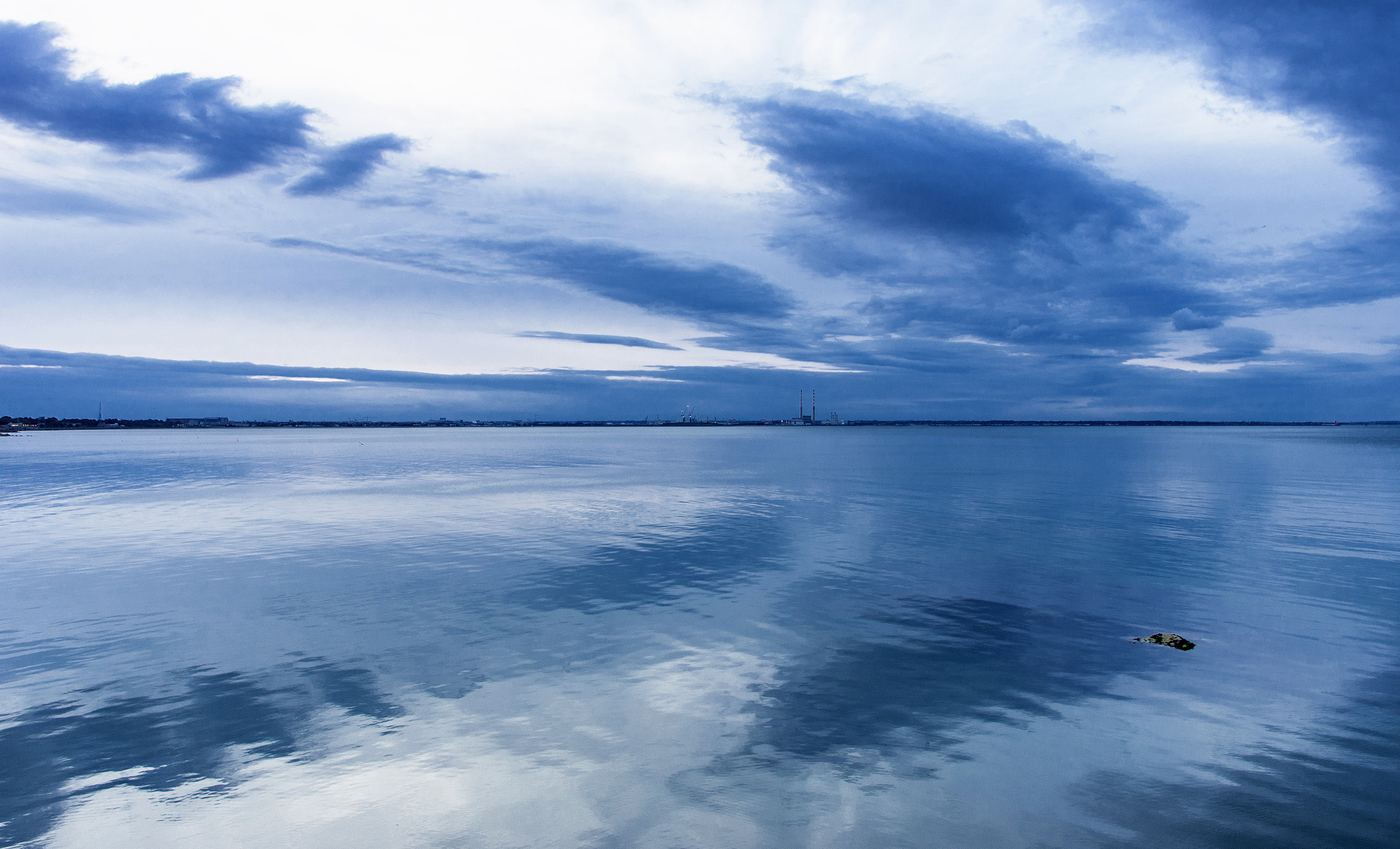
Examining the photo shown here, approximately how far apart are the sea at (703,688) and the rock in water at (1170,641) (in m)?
0.20

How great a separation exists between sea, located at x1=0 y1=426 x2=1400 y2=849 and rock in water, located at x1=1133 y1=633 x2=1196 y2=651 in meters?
0.20

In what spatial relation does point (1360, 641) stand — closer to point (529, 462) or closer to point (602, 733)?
point (602, 733)

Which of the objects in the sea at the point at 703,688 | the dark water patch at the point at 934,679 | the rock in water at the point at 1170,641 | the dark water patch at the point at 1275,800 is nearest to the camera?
the dark water patch at the point at 1275,800

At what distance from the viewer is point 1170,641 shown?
53.8 ft

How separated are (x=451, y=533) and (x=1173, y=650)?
2815cm

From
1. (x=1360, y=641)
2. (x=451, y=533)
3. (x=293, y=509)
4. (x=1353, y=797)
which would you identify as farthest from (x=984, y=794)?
(x=293, y=509)

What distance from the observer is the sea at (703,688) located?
31.0ft

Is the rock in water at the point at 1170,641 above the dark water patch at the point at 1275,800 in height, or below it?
above

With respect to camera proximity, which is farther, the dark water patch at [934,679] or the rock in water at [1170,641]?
the rock in water at [1170,641]

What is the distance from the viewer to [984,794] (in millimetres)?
9977

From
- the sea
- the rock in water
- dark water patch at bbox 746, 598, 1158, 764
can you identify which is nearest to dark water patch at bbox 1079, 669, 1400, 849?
the sea

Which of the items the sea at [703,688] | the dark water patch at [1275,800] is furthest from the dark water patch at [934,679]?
the dark water patch at [1275,800]

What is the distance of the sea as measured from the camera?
945cm

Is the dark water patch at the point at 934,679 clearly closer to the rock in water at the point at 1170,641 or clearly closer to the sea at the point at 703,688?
the sea at the point at 703,688
